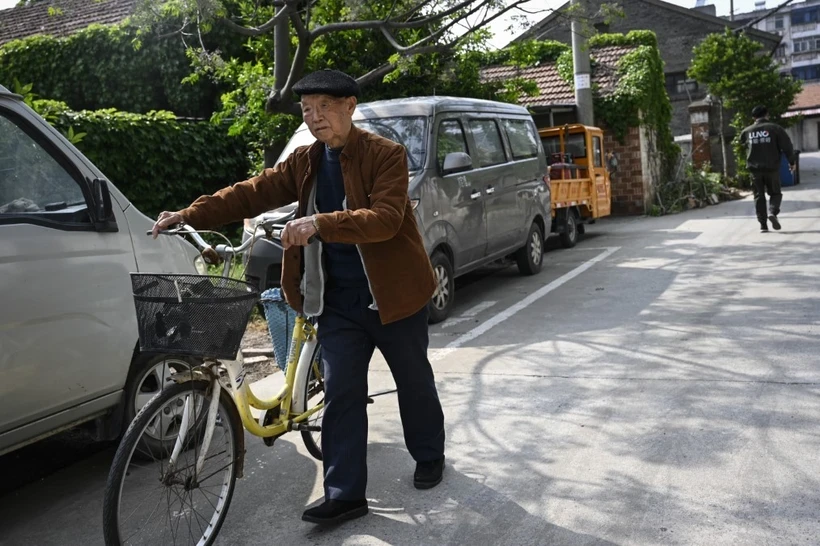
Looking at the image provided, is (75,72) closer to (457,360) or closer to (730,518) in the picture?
(457,360)

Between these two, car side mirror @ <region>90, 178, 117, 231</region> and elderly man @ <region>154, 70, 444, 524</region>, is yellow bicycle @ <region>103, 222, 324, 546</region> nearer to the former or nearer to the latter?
elderly man @ <region>154, 70, 444, 524</region>

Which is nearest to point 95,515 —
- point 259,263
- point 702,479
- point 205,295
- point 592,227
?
point 205,295

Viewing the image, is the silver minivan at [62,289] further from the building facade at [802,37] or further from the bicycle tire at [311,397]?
the building facade at [802,37]

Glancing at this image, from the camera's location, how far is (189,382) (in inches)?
142

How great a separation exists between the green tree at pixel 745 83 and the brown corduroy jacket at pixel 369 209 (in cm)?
2488

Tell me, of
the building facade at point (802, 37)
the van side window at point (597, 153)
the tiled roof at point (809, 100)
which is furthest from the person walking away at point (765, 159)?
the building facade at point (802, 37)

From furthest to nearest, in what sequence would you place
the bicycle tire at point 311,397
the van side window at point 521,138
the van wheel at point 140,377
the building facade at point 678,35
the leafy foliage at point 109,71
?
1. the building facade at point 678,35
2. the leafy foliage at point 109,71
3. the van side window at point 521,138
4. the van wheel at point 140,377
5. the bicycle tire at point 311,397

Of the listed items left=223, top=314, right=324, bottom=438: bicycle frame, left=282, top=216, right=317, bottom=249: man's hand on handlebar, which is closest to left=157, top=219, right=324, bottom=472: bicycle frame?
left=223, top=314, right=324, bottom=438: bicycle frame

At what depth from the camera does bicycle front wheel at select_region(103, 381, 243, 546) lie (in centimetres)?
340

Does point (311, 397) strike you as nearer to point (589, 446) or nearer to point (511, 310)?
point (589, 446)

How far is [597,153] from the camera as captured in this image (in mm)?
15992

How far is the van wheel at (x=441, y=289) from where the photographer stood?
8531 mm

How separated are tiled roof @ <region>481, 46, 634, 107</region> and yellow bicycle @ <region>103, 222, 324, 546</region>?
17.1m

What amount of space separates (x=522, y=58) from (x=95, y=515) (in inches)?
407
